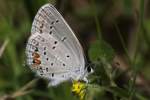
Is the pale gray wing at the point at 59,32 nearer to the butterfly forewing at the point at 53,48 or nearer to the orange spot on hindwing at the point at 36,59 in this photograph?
the butterfly forewing at the point at 53,48

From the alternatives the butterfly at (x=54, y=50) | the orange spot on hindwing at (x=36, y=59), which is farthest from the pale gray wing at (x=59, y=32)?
the orange spot on hindwing at (x=36, y=59)

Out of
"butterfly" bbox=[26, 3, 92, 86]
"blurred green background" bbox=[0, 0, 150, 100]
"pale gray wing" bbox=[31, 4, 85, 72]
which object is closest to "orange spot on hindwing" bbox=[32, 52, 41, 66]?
"butterfly" bbox=[26, 3, 92, 86]

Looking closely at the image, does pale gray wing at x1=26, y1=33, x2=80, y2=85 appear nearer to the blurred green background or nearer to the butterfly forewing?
the butterfly forewing

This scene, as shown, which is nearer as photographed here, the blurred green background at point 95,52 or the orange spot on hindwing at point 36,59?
the blurred green background at point 95,52

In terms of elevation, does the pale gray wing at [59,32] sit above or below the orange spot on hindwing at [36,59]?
above

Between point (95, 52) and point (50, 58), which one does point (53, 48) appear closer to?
point (50, 58)

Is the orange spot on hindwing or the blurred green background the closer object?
the blurred green background
